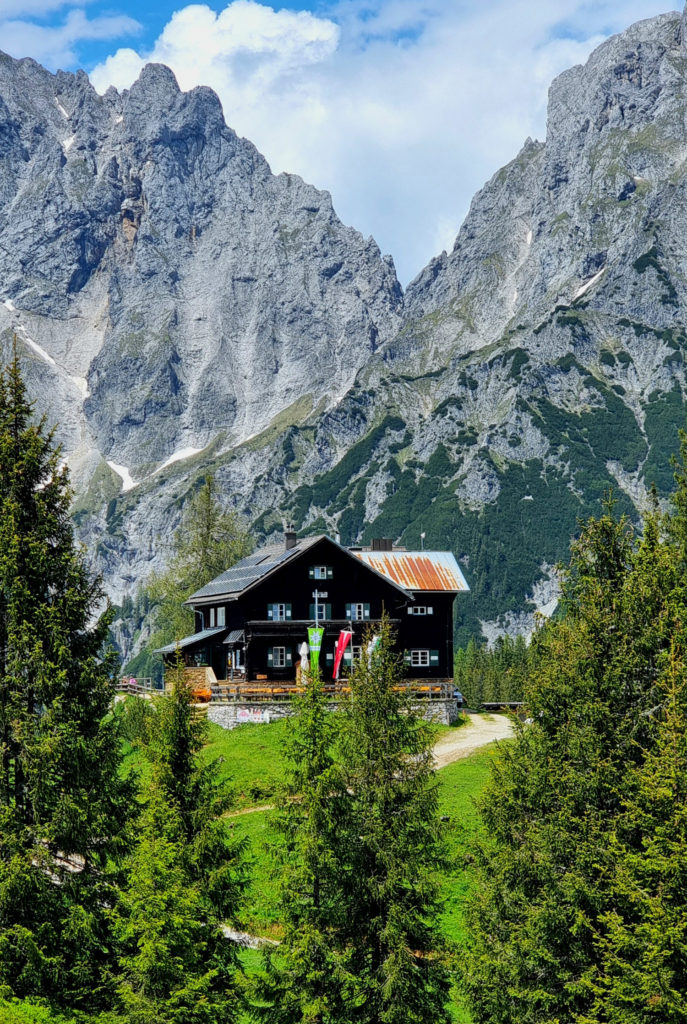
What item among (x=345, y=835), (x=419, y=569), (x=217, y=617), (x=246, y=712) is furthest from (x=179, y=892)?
(x=419, y=569)

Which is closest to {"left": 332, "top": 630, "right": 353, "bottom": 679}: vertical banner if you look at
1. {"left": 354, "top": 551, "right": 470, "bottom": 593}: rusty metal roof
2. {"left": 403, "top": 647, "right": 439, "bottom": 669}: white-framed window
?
{"left": 354, "top": 551, "right": 470, "bottom": 593}: rusty metal roof

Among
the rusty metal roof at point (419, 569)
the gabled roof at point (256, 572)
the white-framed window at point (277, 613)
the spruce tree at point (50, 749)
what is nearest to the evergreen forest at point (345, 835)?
the spruce tree at point (50, 749)

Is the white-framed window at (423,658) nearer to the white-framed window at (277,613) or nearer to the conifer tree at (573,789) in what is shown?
the white-framed window at (277,613)

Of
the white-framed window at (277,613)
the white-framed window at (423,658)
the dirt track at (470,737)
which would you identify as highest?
the white-framed window at (277,613)

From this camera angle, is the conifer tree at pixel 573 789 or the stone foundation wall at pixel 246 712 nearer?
the conifer tree at pixel 573 789

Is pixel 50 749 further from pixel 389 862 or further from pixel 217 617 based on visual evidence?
pixel 217 617

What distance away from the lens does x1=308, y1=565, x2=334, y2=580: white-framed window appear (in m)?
70.1

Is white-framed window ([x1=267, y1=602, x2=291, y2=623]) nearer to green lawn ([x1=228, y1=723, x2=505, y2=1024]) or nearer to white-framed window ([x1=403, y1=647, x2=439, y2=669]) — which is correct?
white-framed window ([x1=403, y1=647, x2=439, y2=669])

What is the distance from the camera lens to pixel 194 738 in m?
29.2

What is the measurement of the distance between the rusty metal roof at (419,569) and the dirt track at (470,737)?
32.1 ft

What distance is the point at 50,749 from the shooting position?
22656 mm

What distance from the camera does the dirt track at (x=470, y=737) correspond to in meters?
54.0

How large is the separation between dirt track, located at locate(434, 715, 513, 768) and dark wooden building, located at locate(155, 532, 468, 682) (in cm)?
703

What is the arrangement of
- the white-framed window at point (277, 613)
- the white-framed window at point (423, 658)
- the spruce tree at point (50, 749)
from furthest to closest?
the white-framed window at point (423, 658) → the white-framed window at point (277, 613) → the spruce tree at point (50, 749)
